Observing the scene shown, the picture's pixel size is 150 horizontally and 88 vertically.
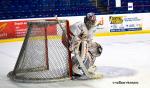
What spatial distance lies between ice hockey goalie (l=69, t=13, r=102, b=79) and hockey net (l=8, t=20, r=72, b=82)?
94 mm

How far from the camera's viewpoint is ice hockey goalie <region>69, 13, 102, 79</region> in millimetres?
5066

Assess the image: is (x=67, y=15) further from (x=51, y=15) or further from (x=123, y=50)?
(x=123, y=50)

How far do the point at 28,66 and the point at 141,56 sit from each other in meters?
2.39

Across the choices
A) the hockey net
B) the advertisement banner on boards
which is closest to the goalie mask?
the hockey net

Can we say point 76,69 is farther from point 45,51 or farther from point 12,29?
point 12,29

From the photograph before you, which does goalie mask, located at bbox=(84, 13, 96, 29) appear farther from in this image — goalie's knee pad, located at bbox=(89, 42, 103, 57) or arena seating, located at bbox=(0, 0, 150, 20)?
arena seating, located at bbox=(0, 0, 150, 20)

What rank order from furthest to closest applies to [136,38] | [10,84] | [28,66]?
[136,38] < [28,66] < [10,84]

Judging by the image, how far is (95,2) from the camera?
11484 mm

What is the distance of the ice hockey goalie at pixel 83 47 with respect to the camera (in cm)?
507

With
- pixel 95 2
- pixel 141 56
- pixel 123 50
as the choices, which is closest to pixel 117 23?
pixel 95 2

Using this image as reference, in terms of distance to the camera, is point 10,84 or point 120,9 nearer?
point 10,84

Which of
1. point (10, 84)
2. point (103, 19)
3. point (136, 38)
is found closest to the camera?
point (10, 84)

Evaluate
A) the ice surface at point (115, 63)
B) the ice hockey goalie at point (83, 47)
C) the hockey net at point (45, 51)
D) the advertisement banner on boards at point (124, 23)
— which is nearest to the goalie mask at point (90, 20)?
the ice hockey goalie at point (83, 47)

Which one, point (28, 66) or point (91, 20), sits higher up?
point (91, 20)
